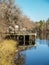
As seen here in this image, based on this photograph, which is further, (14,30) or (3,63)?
(14,30)

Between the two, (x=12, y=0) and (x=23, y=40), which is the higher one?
(x=12, y=0)

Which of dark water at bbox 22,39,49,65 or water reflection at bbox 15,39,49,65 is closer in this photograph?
water reflection at bbox 15,39,49,65

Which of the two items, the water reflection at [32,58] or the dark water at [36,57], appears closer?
the water reflection at [32,58]

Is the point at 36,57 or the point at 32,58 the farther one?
the point at 36,57

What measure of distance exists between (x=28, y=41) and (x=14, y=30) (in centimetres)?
531

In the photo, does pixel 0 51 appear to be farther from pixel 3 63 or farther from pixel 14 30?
pixel 14 30

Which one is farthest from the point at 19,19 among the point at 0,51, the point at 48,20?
the point at 48,20

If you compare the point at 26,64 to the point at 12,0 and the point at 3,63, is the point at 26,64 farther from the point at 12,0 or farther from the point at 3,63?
the point at 12,0

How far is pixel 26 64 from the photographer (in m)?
19.7

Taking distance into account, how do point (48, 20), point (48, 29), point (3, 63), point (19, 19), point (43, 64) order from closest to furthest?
point (3, 63) < point (43, 64) < point (19, 19) < point (48, 29) < point (48, 20)

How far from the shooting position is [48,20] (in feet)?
375

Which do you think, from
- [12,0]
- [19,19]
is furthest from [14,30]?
[12,0]

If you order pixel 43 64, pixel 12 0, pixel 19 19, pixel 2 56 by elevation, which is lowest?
pixel 43 64

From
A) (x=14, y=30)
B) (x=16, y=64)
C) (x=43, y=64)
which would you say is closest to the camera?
(x=16, y=64)
